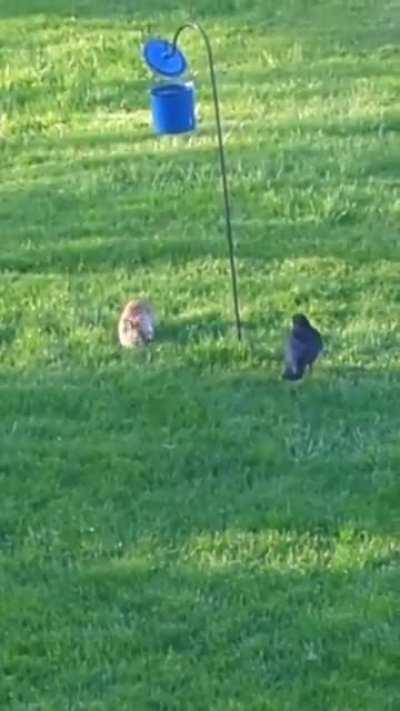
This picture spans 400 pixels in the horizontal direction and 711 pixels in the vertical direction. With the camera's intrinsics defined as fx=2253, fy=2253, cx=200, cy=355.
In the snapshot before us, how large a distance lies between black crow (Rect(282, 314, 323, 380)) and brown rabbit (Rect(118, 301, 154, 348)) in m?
0.77

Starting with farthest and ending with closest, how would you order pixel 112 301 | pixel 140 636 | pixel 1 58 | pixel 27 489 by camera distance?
pixel 1 58 → pixel 112 301 → pixel 27 489 → pixel 140 636

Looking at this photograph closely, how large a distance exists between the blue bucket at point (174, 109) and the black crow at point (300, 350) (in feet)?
3.30

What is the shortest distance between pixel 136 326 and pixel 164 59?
1157mm

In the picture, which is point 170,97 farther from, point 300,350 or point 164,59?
point 300,350

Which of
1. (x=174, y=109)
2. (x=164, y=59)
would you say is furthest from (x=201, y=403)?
(x=164, y=59)

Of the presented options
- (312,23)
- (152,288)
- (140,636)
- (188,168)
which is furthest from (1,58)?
(140,636)

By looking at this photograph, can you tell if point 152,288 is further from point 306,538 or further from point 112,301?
point 306,538

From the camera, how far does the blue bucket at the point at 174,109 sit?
951cm

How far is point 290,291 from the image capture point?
34.7 feet

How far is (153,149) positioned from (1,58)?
3347mm

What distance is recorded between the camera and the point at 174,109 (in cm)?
953

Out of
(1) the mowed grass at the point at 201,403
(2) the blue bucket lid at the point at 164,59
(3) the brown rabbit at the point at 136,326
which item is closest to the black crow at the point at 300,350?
(1) the mowed grass at the point at 201,403

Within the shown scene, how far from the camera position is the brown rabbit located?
32.1 ft

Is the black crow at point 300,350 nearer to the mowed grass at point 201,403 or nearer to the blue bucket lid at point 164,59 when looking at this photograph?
the mowed grass at point 201,403
